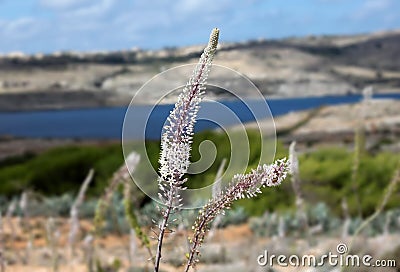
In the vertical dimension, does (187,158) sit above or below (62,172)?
below

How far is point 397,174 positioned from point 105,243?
6261 mm

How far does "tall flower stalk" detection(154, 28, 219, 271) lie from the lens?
1.11 m

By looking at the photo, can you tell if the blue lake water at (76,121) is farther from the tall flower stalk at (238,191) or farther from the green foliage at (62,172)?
the tall flower stalk at (238,191)

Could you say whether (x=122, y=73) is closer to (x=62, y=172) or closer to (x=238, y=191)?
(x=62, y=172)

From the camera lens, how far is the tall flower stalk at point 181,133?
111cm

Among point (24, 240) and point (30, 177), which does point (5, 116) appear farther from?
point (24, 240)

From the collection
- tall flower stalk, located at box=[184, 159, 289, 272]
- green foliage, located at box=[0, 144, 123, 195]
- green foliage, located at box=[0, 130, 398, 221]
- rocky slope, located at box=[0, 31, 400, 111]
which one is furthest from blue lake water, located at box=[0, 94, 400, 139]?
tall flower stalk, located at box=[184, 159, 289, 272]

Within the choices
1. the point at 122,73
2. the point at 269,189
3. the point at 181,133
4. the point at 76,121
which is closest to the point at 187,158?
the point at 181,133

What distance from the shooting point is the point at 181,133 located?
3.66ft

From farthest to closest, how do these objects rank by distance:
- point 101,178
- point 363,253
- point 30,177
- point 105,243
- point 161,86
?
1. point 30,177
2. point 101,178
3. point 105,243
4. point 363,253
5. point 161,86

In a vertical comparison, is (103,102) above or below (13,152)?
above

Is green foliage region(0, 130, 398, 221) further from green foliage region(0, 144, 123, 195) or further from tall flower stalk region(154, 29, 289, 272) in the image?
tall flower stalk region(154, 29, 289, 272)

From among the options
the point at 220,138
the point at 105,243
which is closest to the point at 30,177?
the point at 220,138

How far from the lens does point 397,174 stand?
2867 mm
